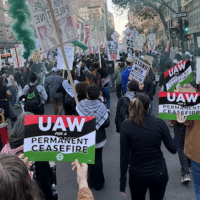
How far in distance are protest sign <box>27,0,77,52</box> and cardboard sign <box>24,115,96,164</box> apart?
2492 mm

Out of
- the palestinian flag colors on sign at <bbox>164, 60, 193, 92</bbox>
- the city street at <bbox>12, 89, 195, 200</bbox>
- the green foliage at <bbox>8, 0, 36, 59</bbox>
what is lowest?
the city street at <bbox>12, 89, 195, 200</bbox>

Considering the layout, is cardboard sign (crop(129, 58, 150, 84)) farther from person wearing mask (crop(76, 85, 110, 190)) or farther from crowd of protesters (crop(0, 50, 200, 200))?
person wearing mask (crop(76, 85, 110, 190))

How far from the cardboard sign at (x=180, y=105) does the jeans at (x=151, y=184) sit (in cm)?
74

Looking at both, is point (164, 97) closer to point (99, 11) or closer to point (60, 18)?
point (60, 18)

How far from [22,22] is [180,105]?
1049 cm

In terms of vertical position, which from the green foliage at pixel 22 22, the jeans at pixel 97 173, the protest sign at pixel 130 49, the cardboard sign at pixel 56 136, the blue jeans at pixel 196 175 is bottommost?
the jeans at pixel 97 173

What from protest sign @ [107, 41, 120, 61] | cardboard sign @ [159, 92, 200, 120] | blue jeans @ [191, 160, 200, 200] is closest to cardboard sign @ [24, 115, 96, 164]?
cardboard sign @ [159, 92, 200, 120]

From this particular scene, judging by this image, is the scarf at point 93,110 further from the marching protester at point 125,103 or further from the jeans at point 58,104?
the jeans at point 58,104

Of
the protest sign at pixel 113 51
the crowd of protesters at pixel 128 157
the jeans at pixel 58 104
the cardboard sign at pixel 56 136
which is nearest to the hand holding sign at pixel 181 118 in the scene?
the crowd of protesters at pixel 128 157

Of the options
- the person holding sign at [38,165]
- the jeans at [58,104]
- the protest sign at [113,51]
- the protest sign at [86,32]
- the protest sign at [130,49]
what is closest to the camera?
the person holding sign at [38,165]

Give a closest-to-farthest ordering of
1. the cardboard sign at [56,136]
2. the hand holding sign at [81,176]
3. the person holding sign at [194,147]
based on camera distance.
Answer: the hand holding sign at [81,176], the cardboard sign at [56,136], the person holding sign at [194,147]

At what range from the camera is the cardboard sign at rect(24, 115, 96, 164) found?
2188mm

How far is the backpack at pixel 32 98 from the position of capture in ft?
20.5

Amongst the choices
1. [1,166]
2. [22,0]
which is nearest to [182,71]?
[1,166]
